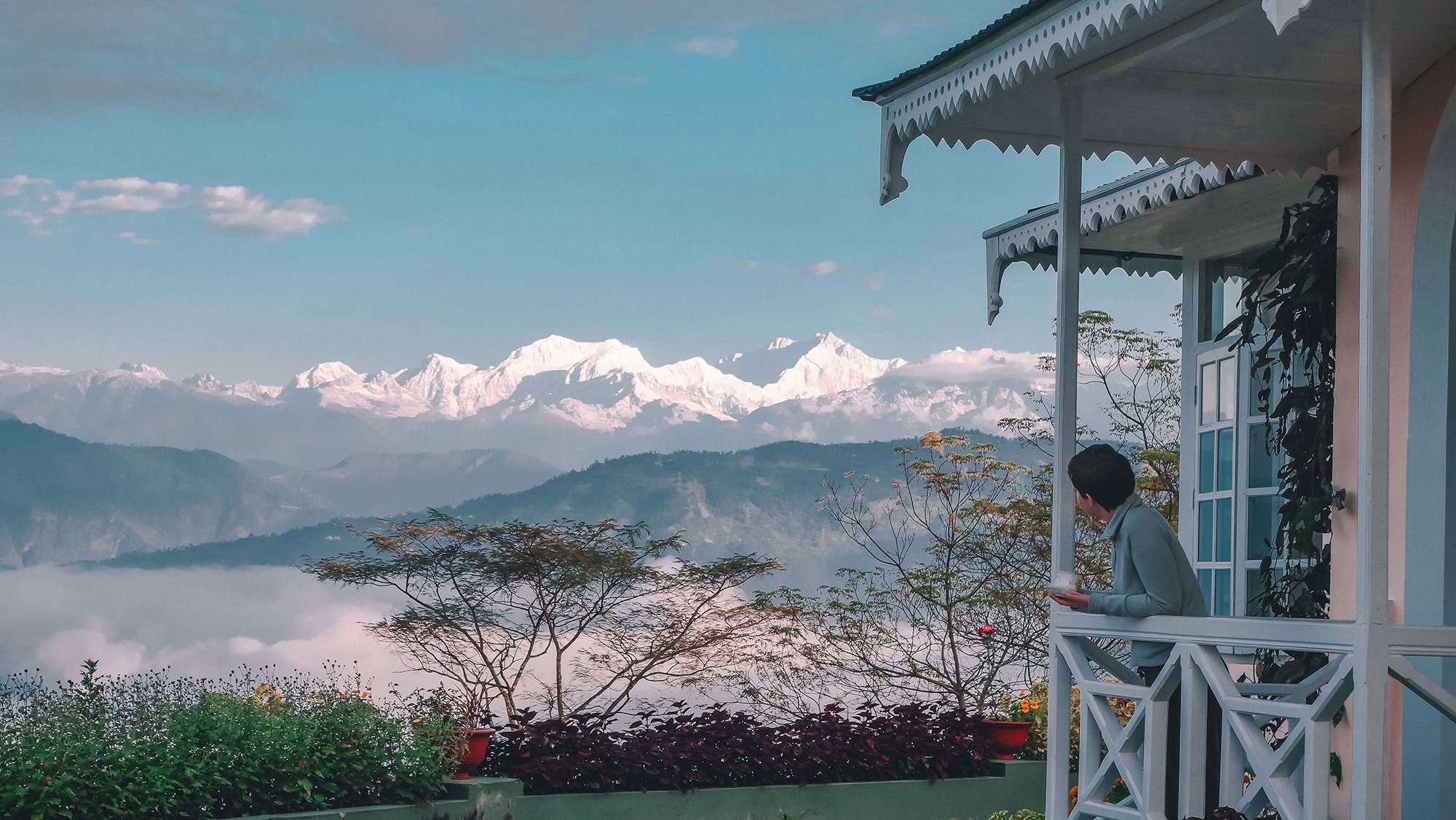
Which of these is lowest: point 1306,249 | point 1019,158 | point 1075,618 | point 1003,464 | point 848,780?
point 848,780

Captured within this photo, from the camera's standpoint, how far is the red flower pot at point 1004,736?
25.5ft

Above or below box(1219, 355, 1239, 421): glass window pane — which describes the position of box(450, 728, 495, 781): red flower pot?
below

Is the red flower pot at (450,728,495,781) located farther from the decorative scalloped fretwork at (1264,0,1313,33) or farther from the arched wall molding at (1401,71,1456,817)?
the decorative scalloped fretwork at (1264,0,1313,33)

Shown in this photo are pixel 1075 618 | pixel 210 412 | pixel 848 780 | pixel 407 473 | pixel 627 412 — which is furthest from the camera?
pixel 627 412

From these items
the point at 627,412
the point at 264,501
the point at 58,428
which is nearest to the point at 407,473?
the point at 264,501

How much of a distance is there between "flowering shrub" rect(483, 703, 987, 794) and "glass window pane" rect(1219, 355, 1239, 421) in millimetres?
2297

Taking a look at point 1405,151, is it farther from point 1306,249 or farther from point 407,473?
point 407,473

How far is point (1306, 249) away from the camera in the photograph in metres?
5.62

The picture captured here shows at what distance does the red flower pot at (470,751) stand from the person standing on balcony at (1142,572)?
3.23 metres

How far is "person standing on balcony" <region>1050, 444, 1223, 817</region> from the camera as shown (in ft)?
13.7

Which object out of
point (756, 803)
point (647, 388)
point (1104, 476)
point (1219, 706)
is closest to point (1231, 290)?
point (1104, 476)

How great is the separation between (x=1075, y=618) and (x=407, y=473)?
29922 mm

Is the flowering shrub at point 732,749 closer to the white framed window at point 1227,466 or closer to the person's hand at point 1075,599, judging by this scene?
the white framed window at point 1227,466

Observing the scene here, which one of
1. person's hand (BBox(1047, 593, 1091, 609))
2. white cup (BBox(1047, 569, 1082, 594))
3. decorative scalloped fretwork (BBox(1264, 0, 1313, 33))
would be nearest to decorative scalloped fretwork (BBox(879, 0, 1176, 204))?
decorative scalloped fretwork (BBox(1264, 0, 1313, 33))
